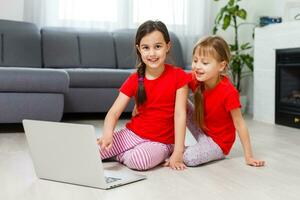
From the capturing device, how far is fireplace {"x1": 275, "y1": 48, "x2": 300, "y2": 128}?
9.93 feet

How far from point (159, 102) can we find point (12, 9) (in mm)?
2486

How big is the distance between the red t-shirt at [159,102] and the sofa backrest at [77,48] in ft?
6.32

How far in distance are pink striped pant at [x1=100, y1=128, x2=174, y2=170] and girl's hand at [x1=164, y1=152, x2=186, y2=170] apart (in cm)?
4

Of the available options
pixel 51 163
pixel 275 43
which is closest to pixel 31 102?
pixel 51 163

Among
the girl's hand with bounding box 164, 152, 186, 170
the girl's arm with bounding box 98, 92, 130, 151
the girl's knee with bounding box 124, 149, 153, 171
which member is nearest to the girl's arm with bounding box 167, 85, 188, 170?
the girl's hand with bounding box 164, 152, 186, 170

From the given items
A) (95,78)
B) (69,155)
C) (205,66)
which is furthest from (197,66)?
(95,78)

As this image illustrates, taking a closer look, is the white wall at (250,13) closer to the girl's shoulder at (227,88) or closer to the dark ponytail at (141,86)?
the girl's shoulder at (227,88)

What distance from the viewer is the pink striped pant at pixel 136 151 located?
5.46ft

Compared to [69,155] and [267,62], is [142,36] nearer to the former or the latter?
[69,155]

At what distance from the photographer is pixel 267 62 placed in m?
3.32

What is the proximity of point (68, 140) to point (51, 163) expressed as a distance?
0.15 metres

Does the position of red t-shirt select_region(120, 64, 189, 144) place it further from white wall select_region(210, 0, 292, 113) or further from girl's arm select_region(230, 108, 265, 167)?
white wall select_region(210, 0, 292, 113)

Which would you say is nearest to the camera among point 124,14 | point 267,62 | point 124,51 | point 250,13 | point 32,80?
point 32,80

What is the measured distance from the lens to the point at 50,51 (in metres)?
3.59
